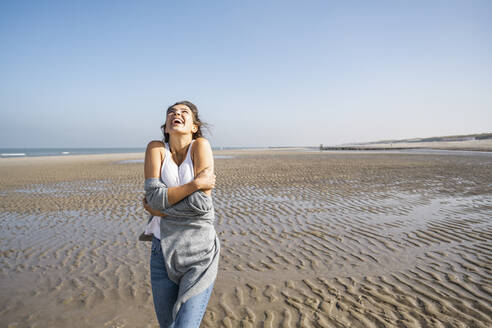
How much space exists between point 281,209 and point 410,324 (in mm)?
5824

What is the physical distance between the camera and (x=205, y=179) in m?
2.17

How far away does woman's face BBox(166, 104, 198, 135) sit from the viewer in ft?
7.59

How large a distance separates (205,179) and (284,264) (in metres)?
3.53

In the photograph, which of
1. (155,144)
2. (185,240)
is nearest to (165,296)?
(185,240)

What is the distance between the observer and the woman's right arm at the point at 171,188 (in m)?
2.09

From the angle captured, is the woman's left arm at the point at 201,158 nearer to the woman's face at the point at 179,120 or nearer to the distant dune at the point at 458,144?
the woman's face at the point at 179,120

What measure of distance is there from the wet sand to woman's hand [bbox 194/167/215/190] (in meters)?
2.24

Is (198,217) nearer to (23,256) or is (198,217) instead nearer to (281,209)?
(23,256)

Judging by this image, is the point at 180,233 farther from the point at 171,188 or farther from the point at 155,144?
the point at 155,144

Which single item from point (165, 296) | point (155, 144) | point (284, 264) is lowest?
point (284, 264)

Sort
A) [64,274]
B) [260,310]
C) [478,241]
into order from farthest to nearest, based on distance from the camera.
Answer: [478,241] → [64,274] → [260,310]

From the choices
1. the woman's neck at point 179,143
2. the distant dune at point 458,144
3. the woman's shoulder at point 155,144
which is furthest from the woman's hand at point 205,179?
the distant dune at point 458,144

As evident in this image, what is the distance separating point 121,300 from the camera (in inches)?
157

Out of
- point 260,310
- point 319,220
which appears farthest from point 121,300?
point 319,220
